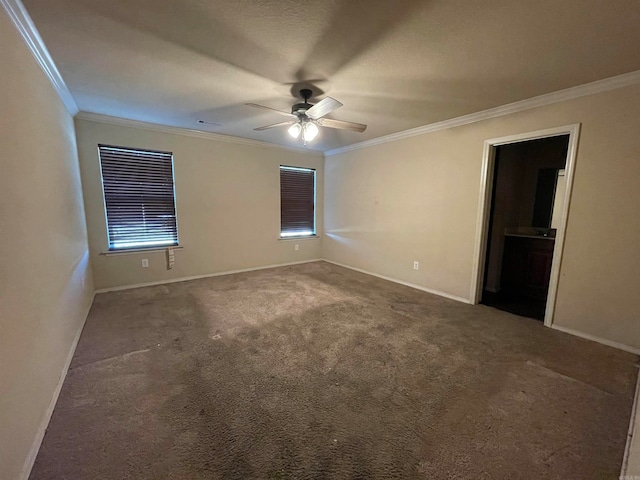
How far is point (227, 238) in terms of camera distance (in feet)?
15.3

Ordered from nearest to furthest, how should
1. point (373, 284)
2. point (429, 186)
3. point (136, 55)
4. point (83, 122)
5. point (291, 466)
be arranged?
point (291, 466), point (136, 55), point (83, 122), point (429, 186), point (373, 284)

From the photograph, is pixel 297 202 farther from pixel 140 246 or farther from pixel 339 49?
pixel 339 49

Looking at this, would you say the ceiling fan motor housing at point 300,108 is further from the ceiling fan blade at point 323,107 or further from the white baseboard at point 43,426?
the white baseboard at point 43,426

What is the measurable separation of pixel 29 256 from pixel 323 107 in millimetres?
2248

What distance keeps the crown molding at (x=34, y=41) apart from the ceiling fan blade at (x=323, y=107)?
186 centimetres

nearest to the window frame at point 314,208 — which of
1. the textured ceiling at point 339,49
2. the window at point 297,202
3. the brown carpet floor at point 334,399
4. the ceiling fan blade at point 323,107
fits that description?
the window at point 297,202

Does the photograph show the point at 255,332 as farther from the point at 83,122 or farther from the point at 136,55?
the point at 83,122

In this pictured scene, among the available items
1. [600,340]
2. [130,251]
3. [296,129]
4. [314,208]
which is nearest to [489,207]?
[600,340]

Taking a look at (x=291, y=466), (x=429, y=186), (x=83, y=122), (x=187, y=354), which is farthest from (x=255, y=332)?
(x=83, y=122)

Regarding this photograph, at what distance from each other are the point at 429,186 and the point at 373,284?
5.60ft

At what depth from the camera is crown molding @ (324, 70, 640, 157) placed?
88.9 inches

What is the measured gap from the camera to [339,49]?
1.89 m

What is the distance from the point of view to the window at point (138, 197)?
145 inches

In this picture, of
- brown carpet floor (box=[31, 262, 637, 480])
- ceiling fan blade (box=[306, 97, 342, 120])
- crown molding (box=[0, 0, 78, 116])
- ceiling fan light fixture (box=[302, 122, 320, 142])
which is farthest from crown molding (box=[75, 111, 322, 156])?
brown carpet floor (box=[31, 262, 637, 480])
